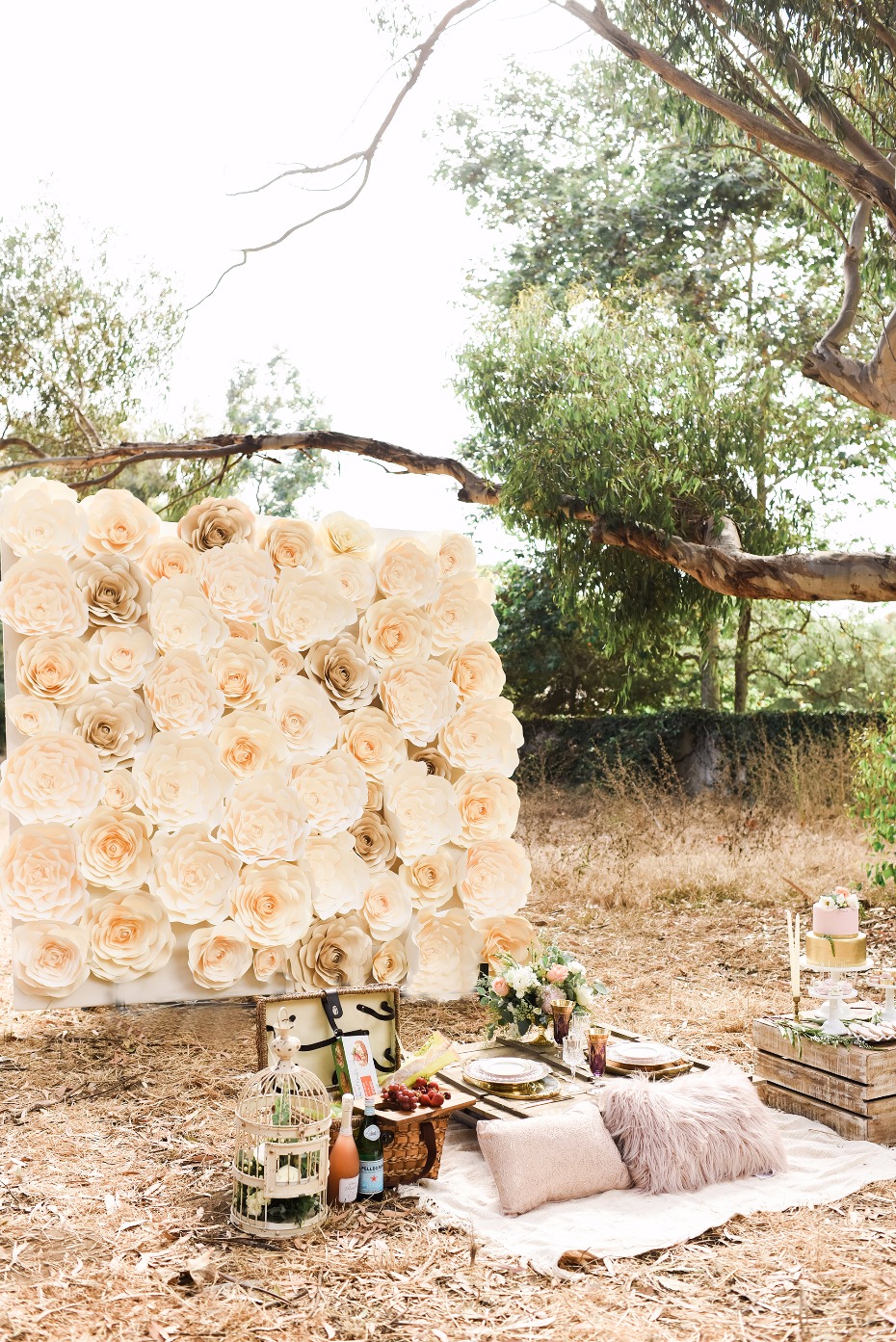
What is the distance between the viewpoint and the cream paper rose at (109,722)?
16.7 ft

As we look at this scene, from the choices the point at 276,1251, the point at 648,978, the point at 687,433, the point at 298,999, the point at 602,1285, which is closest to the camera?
the point at 602,1285

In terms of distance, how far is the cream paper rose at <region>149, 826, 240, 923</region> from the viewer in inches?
200

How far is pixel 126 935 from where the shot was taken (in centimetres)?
504

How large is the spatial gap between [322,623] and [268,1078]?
8.28ft

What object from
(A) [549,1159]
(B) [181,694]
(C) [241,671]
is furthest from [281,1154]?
(C) [241,671]

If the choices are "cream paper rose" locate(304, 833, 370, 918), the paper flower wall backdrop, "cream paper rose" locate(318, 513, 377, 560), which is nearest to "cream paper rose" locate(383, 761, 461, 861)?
the paper flower wall backdrop

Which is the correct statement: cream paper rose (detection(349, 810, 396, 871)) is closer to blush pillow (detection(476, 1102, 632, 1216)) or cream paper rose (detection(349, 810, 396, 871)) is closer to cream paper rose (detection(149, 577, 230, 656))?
cream paper rose (detection(149, 577, 230, 656))

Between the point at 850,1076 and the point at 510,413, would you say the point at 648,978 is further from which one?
the point at 510,413

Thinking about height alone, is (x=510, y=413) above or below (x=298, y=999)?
above

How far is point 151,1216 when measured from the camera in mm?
3303

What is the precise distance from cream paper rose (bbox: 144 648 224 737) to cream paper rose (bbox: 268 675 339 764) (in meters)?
0.32

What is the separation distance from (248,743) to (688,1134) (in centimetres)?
266

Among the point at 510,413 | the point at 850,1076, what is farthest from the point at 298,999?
the point at 510,413

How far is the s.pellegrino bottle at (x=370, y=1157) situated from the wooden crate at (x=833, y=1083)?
63.0 inches
